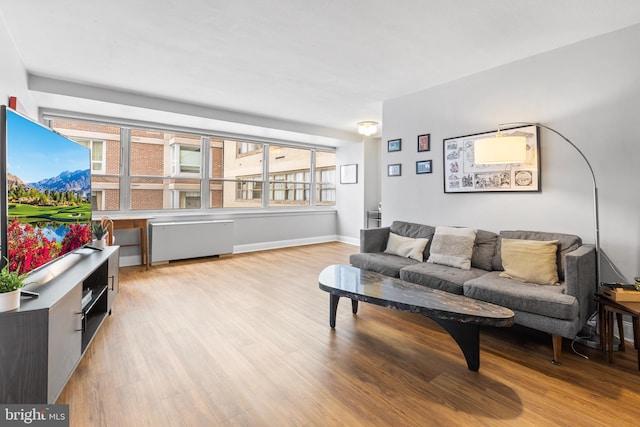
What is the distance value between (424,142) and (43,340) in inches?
156

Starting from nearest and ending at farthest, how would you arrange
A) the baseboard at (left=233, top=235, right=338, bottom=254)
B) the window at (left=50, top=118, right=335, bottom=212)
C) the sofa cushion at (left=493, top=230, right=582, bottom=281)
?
1. the sofa cushion at (left=493, top=230, right=582, bottom=281)
2. the window at (left=50, top=118, right=335, bottom=212)
3. the baseboard at (left=233, top=235, right=338, bottom=254)

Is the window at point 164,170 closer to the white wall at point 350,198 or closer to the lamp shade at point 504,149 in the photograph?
the white wall at point 350,198

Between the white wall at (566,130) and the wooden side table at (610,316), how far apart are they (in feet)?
1.94

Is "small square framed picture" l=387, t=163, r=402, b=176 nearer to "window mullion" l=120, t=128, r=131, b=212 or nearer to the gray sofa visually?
the gray sofa

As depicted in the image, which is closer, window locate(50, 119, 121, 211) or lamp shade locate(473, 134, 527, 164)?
lamp shade locate(473, 134, 527, 164)

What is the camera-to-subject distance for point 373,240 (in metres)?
3.85

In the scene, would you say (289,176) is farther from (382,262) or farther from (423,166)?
(382,262)

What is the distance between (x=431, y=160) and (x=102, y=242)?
3797 millimetres

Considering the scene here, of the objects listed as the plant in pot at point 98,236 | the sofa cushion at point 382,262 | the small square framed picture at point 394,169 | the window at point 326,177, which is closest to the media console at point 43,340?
the plant in pot at point 98,236

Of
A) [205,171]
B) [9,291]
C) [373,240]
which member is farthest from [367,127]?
[9,291]

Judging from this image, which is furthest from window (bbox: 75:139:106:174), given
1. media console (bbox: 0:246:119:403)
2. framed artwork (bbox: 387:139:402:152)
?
framed artwork (bbox: 387:139:402:152)

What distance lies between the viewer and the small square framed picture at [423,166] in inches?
156

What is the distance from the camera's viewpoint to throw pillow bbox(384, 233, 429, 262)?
3.48 meters

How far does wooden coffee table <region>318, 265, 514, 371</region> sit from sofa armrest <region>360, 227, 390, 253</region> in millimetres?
1148
